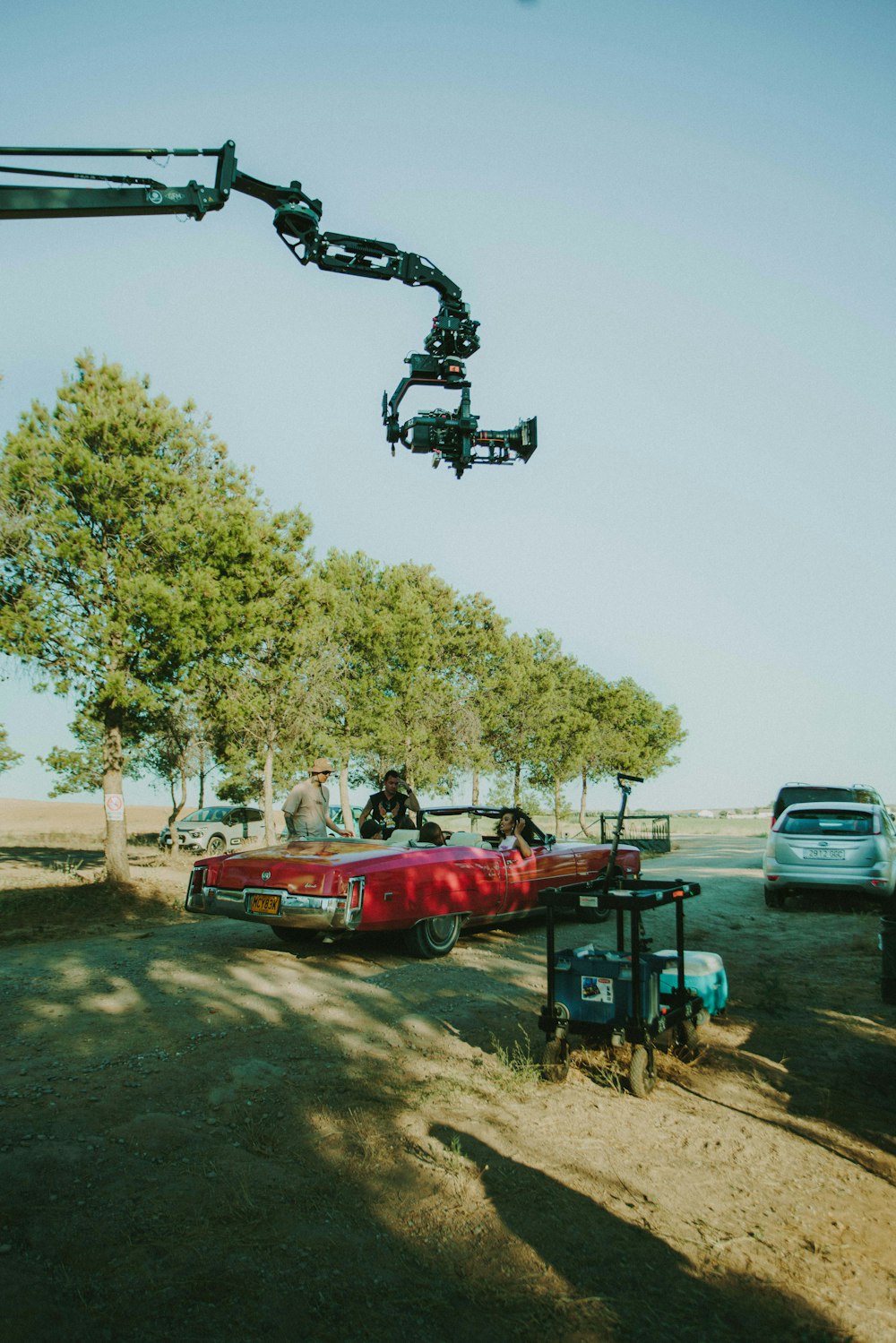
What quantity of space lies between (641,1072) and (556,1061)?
495 millimetres

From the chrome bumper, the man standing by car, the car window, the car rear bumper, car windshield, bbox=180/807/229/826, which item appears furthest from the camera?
car windshield, bbox=180/807/229/826

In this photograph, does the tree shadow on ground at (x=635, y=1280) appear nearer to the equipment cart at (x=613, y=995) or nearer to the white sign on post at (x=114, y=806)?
the equipment cart at (x=613, y=995)

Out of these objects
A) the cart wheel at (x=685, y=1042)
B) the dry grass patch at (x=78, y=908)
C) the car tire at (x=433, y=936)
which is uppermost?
the car tire at (x=433, y=936)

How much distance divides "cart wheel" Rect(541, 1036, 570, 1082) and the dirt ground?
0.31 feet

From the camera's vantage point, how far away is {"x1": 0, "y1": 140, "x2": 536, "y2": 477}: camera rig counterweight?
258 inches

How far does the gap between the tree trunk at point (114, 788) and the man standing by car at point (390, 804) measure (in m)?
6.96

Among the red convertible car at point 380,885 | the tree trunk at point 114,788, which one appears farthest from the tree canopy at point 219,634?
the red convertible car at point 380,885

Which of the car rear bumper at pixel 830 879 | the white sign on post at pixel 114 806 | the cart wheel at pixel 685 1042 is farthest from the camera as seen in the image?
the white sign on post at pixel 114 806

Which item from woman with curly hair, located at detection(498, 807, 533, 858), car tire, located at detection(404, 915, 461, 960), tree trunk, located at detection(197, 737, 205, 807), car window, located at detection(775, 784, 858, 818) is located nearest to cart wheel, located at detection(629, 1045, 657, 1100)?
car tire, located at detection(404, 915, 461, 960)

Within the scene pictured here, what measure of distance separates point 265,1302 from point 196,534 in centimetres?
1438

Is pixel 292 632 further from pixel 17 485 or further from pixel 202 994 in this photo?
pixel 202 994

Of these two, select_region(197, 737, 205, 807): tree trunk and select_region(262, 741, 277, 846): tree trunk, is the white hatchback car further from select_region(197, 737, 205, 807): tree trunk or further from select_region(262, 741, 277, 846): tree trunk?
select_region(197, 737, 205, 807): tree trunk

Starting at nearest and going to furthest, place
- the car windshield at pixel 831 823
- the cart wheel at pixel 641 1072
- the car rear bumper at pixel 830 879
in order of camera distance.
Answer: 1. the cart wheel at pixel 641 1072
2. the car rear bumper at pixel 830 879
3. the car windshield at pixel 831 823

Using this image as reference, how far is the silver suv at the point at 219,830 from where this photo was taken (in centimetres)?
2927
